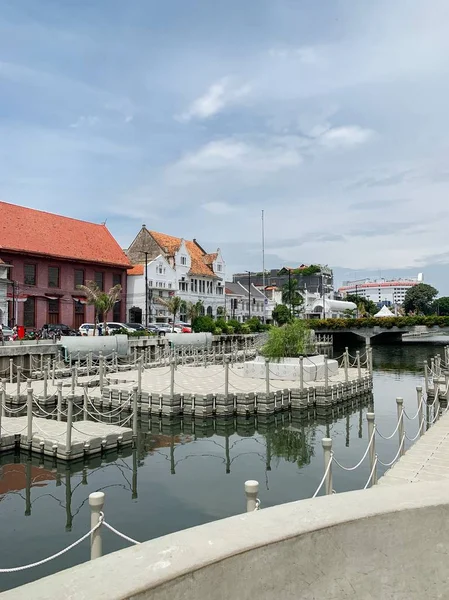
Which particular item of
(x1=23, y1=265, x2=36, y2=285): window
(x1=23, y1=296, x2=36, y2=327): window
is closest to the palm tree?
(x1=23, y1=265, x2=36, y2=285): window

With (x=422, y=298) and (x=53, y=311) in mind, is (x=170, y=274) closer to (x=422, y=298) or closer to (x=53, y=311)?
(x=53, y=311)

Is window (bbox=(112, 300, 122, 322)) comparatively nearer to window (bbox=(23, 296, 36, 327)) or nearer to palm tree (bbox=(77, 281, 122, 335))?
palm tree (bbox=(77, 281, 122, 335))

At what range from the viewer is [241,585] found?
9.43ft

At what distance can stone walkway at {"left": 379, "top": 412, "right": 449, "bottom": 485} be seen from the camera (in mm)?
9273

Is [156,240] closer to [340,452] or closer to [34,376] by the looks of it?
[34,376]

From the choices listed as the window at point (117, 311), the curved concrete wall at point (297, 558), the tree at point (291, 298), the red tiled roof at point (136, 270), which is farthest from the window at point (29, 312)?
the tree at point (291, 298)

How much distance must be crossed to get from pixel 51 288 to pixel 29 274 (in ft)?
9.07

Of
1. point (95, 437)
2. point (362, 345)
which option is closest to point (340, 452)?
point (95, 437)

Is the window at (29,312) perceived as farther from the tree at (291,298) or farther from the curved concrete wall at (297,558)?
the tree at (291,298)

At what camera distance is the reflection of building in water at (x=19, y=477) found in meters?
12.8

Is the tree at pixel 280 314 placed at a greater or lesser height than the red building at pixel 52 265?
lesser

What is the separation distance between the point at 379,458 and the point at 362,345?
6867 cm

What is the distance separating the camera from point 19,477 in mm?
13484

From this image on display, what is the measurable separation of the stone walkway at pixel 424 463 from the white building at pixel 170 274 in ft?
157
